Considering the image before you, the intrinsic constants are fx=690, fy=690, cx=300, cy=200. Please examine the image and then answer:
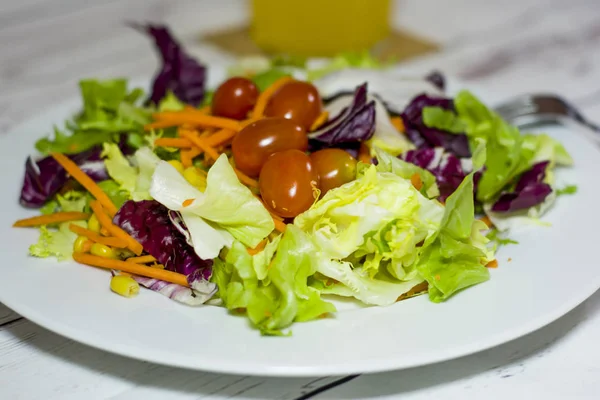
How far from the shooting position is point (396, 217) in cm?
197

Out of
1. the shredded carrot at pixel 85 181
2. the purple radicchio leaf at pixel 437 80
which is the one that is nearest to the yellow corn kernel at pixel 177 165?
the shredded carrot at pixel 85 181

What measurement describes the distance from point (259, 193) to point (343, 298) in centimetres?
46

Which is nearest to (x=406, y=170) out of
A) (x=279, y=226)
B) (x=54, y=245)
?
(x=279, y=226)

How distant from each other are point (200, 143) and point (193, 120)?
0.49 feet

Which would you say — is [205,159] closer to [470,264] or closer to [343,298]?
[343,298]

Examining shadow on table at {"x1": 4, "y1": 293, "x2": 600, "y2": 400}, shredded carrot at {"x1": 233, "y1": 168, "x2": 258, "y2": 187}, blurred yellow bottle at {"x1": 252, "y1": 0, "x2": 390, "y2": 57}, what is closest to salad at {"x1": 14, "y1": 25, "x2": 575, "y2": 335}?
shredded carrot at {"x1": 233, "y1": 168, "x2": 258, "y2": 187}

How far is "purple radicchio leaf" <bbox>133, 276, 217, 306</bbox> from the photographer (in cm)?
191

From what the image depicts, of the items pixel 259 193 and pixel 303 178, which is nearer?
pixel 303 178

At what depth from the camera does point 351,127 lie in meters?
2.37

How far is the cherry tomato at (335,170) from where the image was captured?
7.09 ft

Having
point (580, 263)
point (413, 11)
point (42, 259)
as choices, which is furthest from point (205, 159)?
point (413, 11)

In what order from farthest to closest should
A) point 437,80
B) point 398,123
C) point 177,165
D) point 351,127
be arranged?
point 437,80
point 398,123
point 351,127
point 177,165

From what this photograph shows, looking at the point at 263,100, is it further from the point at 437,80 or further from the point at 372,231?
the point at 437,80

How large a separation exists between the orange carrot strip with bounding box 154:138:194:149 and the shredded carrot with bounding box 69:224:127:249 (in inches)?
15.0
